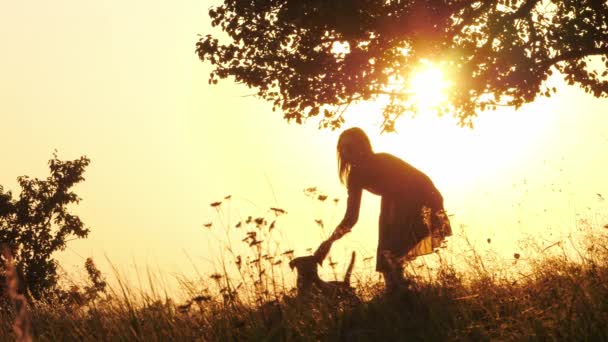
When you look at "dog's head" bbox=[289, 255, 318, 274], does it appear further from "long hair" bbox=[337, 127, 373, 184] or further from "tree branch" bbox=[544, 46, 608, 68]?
"tree branch" bbox=[544, 46, 608, 68]

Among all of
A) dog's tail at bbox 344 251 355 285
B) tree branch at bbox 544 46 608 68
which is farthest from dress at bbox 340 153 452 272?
tree branch at bbox 544 46 608 68

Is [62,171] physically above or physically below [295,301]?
above

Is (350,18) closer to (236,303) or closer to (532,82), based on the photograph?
(532,82)

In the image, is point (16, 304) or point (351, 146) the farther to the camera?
point (351, 146)

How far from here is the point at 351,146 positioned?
314 inches

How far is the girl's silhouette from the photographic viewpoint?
25.6 feet

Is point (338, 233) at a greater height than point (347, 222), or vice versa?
point (347, 222)

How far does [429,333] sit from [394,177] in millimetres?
3048

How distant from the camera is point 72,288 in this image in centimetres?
693

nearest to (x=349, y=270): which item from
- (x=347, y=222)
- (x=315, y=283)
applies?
(x=315, y=283)

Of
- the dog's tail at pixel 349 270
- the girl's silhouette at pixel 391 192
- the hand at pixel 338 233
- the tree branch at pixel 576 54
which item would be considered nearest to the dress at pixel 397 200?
the girl's silhouette at pixel 391 192

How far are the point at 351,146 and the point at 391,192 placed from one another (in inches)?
28.1

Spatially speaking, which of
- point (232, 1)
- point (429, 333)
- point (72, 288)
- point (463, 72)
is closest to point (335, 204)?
point (429, 333)

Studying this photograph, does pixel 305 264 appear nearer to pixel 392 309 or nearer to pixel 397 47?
pixel 392 309
